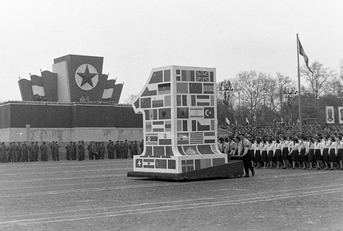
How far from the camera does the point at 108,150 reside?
144 ft

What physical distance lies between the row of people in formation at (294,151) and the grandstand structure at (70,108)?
95.5 ft

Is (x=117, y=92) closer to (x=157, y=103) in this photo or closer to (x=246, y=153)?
(x=157, y=103)

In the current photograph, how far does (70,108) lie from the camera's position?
52.8m

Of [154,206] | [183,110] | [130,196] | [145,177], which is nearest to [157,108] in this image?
[183,110]

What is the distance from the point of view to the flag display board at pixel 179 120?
18.4 metres

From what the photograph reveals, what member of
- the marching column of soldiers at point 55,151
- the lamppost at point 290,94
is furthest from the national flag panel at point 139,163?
the lamppost at point 290,94

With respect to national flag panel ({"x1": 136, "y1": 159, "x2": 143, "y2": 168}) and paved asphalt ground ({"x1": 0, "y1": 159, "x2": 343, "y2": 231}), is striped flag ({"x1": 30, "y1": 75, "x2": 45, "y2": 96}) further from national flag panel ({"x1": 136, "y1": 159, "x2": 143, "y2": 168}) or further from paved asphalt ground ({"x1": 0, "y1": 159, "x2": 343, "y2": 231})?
paved asphalt ground ({"x1": 0, "y1": 159, "x2": 343, "y2": 231})

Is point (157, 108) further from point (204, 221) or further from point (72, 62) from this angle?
point (72, 62)

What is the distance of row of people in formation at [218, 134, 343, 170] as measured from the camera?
73.1ft

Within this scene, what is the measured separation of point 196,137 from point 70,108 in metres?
35.7

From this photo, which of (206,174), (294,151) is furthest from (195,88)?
(294,151)

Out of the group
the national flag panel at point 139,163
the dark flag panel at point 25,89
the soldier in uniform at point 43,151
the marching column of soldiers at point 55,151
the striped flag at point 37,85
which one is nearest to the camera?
the national flag panel at point 139,163

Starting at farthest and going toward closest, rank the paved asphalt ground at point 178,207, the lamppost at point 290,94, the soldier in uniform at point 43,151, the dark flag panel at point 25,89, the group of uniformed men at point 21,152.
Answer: the lamppost at point 290,94 → the dark flag panel at point 25,89 → the soldier in uniform at point 43,151 → the group of uniformed men at point 21,152 → the paved asphalt ground at point 178,207

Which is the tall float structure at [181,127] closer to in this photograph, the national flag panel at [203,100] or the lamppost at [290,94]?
the national flag panel at [203,100]
